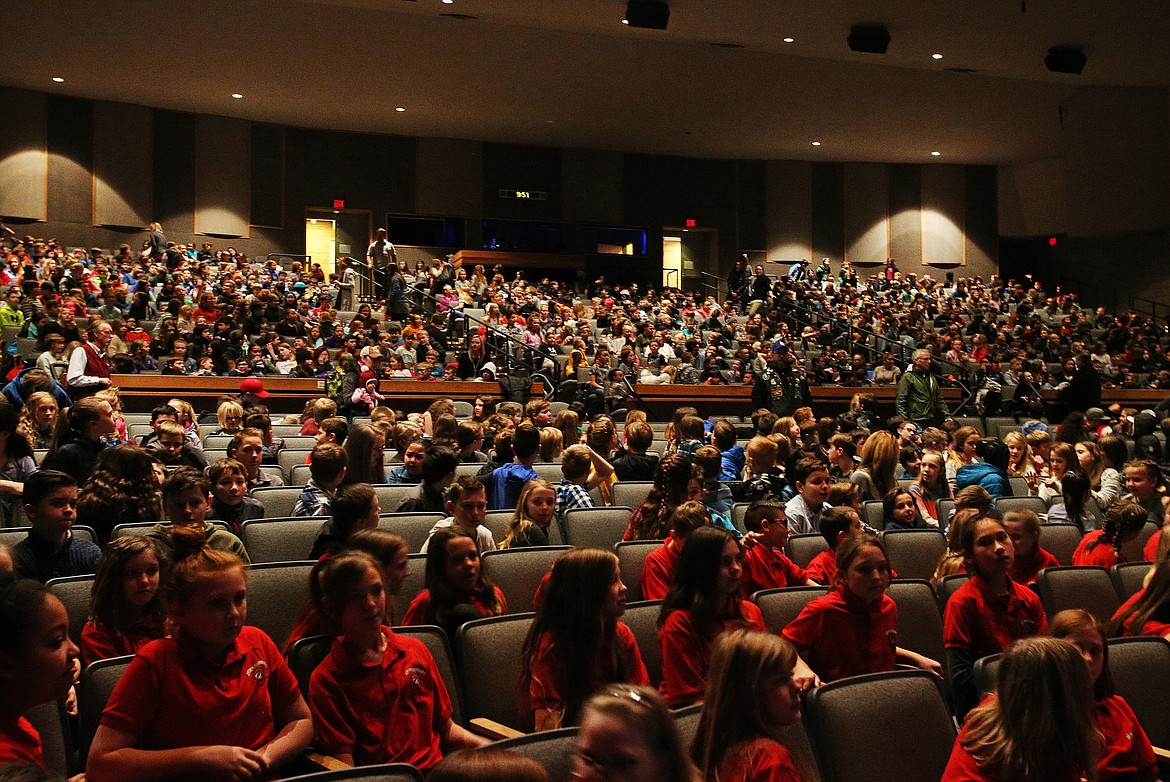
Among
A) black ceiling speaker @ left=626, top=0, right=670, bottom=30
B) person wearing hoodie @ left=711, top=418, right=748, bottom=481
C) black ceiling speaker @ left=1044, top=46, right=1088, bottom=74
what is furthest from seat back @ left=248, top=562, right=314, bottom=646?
black ceiling speaker @ left=1044, top=46, right=1088, bottom=74

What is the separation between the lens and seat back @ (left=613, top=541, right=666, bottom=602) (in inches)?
175

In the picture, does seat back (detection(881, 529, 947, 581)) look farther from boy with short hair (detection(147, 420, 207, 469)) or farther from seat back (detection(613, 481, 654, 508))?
boy with short hair (detection(147, 420, 207, 469))

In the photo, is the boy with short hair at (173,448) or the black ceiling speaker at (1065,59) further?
the black ceiling speaker at (1065,59)

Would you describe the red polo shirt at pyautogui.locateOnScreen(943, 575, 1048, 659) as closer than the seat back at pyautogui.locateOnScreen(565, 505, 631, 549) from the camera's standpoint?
Yes

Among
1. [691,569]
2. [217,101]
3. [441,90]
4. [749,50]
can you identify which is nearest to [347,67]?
[441,90]

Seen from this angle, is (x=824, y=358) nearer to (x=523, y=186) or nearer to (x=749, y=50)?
(x=749, y=50)

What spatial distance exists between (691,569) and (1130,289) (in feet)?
82.0

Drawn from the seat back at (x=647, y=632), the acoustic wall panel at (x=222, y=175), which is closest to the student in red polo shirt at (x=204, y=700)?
the seat back at (x=647, y=632)

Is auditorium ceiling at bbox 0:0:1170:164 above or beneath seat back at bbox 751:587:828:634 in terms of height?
above

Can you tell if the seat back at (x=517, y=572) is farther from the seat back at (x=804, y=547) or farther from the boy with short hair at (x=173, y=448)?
the boy with short hair at (x=173, y=448)

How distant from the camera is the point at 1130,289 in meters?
24.7

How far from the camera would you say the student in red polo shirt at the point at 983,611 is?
3.74 m

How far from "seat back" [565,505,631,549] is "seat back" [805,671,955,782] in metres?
2.31

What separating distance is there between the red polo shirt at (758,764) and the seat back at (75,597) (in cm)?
220
